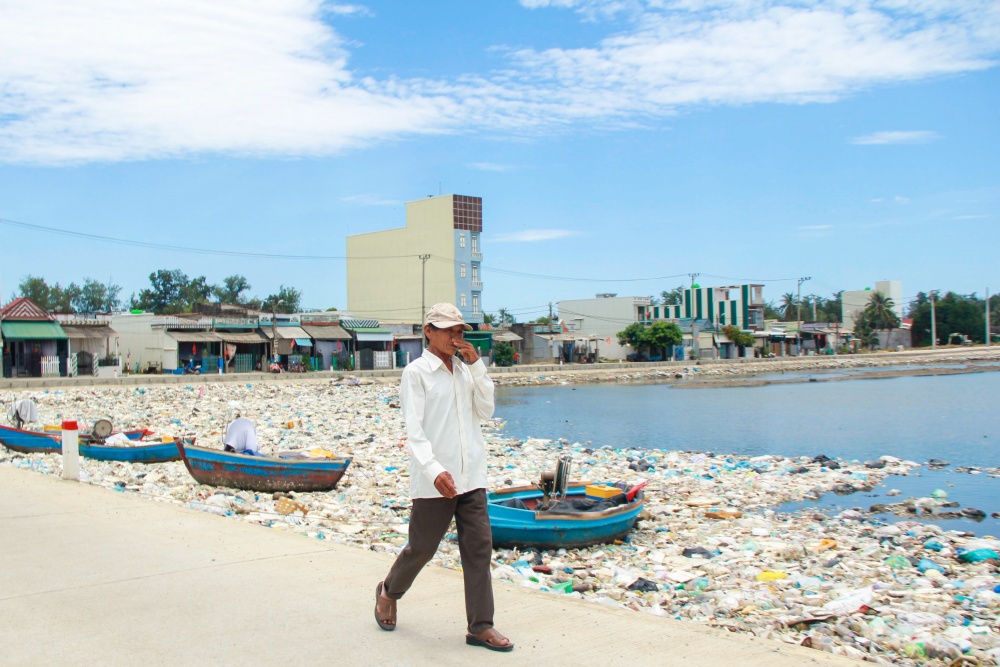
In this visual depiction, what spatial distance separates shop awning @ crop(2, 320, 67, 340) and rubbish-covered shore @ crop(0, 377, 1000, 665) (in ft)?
86.1

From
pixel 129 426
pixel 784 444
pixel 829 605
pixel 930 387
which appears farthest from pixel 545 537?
pixel 930 387

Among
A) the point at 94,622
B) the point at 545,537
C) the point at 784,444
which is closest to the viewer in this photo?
the point at 94,622

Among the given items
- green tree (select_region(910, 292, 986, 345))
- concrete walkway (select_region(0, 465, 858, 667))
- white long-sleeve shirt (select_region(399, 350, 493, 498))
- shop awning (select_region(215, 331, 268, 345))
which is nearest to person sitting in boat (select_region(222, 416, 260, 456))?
concrete walkway (select_region(0, 465, 858, 667))

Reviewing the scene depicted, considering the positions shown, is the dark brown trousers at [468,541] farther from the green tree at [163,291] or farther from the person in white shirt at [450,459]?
the green tree at [163,291]

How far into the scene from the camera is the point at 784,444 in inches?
934

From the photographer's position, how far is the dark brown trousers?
4477 mm

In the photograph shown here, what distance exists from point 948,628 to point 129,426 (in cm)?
2345

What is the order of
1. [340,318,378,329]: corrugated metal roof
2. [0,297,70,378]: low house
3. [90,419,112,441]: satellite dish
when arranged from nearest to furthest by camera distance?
[90,419,112,441]: satellite dish, [0,297,70,378]: low house, [340,318,378,329]: corrugated metal roof

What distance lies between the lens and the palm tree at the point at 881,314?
110 meters

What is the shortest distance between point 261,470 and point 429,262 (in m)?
61.8

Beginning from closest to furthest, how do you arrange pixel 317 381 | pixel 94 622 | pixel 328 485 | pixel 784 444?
pixel 94 622
pixel 328 485
pixel 784 444
pixel 317 381

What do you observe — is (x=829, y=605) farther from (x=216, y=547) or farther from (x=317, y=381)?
(x=317, y=381)

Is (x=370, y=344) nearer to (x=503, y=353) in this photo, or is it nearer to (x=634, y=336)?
(x=503, y=353)

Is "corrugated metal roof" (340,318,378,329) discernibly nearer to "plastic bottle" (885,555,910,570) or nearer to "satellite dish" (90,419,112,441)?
"satellite dish" (90,419,112,441)
